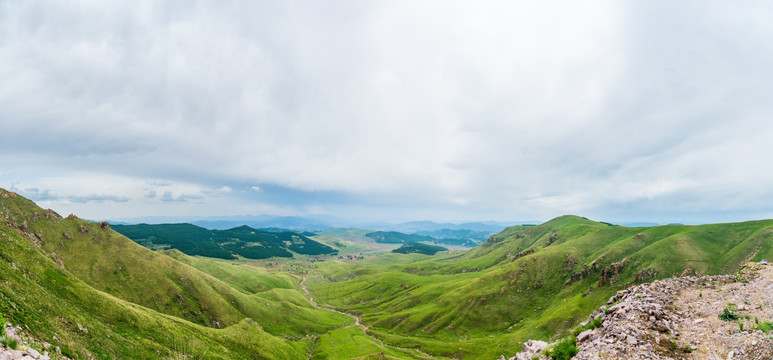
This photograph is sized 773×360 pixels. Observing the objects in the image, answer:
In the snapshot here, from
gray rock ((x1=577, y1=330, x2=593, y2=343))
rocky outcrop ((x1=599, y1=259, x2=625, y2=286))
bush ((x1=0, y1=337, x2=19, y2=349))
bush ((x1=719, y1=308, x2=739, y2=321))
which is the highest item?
bush ((x1=719, y1=308, x2=739, y2=321))

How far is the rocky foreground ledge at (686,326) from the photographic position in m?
17.5

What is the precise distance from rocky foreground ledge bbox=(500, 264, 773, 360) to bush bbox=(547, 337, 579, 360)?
0.42m

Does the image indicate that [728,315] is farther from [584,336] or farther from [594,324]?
[584,336]

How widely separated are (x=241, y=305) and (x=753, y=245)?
300 meters

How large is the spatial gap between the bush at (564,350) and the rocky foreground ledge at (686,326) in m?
0.42

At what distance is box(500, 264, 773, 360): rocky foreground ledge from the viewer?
57.3ft

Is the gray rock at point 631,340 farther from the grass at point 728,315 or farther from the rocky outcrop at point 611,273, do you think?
the rocky outcrop at point 611,273

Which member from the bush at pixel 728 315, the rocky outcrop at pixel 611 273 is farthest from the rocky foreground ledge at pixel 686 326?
the rocky outcrop at pixel 611 273

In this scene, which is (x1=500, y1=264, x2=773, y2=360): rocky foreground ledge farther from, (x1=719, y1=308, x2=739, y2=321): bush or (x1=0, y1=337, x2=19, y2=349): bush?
(x1=0, y1=337, x2=19, y2=349): bush

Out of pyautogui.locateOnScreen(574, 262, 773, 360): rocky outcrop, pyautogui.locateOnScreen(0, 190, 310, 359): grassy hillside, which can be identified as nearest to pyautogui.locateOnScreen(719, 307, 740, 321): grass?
pyautogui.locateOnScreen(574, 262, 773, 360): rocky outcrop

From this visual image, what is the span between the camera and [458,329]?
184m

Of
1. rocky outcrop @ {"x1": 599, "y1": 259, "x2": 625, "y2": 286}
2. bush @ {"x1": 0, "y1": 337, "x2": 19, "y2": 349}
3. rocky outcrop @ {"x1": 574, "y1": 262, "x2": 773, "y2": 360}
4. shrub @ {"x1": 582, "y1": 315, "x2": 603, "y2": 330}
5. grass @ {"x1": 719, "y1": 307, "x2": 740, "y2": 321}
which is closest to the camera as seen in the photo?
rocky outcrop @ {"x1": 574, "y1": 262, "x2": 773, "y2": 360}

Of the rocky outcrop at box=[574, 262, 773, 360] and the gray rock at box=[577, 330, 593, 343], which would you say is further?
the gray rock at box=[577, 330, 593, 343]

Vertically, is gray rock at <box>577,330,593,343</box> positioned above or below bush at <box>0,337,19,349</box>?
above
